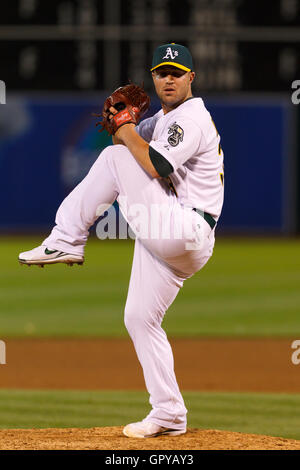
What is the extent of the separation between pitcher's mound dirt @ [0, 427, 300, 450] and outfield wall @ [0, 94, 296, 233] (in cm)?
1441

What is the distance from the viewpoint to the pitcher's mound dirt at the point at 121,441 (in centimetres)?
421

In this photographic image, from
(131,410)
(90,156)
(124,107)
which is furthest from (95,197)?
(90,156)

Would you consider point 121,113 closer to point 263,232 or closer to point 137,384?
point 137,384

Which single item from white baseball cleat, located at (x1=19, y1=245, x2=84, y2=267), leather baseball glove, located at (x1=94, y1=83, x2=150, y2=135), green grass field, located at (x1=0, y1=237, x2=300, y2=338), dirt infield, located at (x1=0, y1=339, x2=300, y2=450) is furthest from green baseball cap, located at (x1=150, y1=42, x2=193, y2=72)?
green grass field, located at (x1=0, y1=237, x2=300, y2=338)

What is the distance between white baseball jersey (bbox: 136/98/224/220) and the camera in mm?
4070

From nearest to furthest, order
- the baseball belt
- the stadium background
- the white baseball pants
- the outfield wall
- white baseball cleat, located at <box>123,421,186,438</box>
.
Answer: the white baseball pants, the baseball belt, white baseball cleat, located at <box>123,421,186,438</box>, the stadium background, the outfield wall

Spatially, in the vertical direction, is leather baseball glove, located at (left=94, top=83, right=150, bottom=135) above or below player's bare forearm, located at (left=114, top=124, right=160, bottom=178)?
above

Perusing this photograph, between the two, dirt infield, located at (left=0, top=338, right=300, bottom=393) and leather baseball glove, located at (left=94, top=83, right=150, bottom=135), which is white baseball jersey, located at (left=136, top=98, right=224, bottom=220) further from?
dirt infield, located at (left=0, top=338, right=300, bottom=393)

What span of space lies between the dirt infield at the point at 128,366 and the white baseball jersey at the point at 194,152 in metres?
1.17

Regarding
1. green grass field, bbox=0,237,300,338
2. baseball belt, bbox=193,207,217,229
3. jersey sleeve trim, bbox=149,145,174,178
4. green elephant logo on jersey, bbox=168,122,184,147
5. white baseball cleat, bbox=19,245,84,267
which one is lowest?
green grass field, bbox=0,237,300,338

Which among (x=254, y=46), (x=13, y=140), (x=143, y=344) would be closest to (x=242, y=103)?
(x=254, y=46)

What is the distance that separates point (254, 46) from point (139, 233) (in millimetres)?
14231

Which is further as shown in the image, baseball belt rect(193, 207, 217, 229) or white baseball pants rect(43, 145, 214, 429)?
baseball belt rect(193, 207, 217, 229)

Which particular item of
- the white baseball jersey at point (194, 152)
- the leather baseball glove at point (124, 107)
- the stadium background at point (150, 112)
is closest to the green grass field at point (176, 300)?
the stadium background at point (150, 112)
